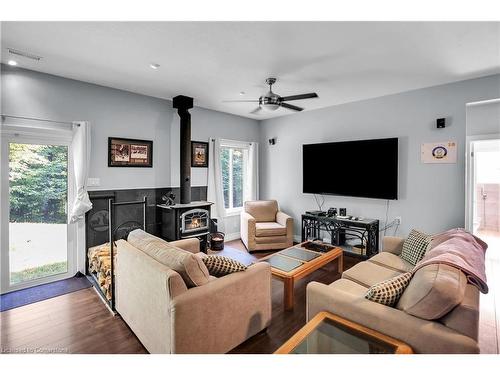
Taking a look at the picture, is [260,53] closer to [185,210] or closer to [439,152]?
[185,210]

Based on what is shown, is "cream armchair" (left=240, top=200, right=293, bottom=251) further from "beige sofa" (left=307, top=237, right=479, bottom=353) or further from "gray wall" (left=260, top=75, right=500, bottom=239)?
"beige sofa" (left=307, top=237, right=479, bottom=353)

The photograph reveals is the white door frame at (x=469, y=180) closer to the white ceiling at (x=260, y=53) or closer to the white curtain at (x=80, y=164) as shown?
the white ceiling at (x=260, y=53)

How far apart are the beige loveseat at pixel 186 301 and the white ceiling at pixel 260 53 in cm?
184

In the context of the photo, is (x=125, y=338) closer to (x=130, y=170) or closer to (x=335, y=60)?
(x=130, y=170)

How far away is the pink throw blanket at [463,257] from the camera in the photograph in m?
1.58

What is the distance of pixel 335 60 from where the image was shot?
9.18ft

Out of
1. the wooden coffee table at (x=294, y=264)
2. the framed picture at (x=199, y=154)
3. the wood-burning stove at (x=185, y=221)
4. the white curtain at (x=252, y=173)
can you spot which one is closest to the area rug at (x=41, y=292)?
the wood-burning stove at (x=185, y=221)

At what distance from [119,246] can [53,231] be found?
1626 millimetres

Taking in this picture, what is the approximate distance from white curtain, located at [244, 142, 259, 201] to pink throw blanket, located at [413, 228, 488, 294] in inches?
150

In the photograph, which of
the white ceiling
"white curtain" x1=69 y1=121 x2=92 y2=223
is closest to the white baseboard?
"white curtain" x1=69 y1=121 x2=92 y2=223

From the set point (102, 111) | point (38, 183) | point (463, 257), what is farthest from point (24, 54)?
point (463, 257)

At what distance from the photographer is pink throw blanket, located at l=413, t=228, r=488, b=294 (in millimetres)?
1584

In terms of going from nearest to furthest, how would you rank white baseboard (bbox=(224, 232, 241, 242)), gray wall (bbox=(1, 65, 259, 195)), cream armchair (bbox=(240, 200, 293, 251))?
gray wall (bbox=(1, 65, 259, 195)) → cream armchair (bbox=(240, 200, 293, 251)) → white baseboard (bbox=(224, 232, 241, 242))

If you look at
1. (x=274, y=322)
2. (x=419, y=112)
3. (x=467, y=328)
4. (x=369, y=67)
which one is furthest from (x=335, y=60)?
(x=274, y=322)
